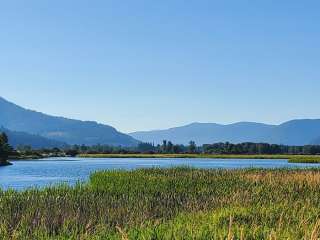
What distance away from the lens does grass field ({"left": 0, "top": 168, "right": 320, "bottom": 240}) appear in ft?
52.5

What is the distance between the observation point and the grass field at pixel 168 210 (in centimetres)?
1600

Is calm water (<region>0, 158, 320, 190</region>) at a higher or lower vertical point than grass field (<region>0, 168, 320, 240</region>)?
higher

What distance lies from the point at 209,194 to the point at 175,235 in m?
17.6

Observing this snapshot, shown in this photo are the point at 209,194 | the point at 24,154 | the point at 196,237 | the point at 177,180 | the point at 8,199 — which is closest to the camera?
the point at 196,237

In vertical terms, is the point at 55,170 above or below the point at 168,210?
above

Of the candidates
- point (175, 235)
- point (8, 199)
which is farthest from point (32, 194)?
point (175, 235)

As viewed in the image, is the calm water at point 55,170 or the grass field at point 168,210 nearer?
the grass field at point 168,210

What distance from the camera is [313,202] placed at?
27172mm

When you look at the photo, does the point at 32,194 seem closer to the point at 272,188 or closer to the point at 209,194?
the point at 209,194

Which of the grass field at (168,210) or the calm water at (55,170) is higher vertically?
the calm water at (55,170)

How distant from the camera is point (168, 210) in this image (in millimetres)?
25375

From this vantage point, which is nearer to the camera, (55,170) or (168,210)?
(168,210)

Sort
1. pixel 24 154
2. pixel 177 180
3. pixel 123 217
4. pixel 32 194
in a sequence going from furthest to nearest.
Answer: pixel 24 154, pixel 177 180, pixel 32 194, pixel 123 217

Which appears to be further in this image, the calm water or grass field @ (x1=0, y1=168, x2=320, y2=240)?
the calm water
